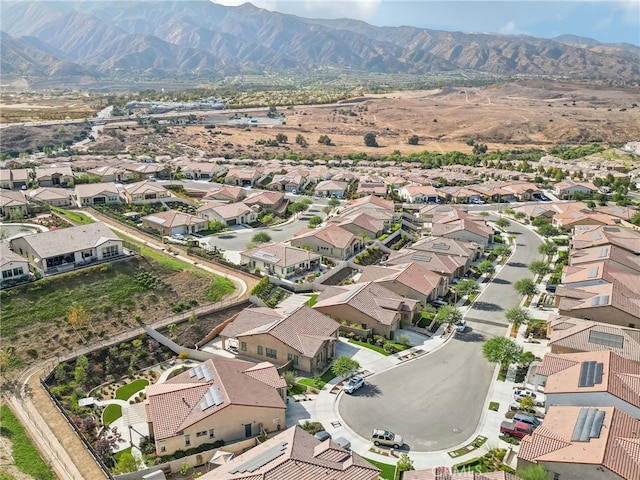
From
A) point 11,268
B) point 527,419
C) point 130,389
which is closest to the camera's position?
point 527,419

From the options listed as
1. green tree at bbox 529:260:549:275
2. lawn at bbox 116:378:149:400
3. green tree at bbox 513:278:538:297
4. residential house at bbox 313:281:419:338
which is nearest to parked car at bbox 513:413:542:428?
residential house at bbox 313:281:419:338

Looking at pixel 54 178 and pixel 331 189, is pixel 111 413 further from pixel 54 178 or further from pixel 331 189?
pixel 331 189

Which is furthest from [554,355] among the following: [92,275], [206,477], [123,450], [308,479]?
[92,275]

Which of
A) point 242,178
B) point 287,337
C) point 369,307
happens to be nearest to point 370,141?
point 242,178

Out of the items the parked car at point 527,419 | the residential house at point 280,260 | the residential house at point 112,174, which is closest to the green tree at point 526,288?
the residential house at point 280,260

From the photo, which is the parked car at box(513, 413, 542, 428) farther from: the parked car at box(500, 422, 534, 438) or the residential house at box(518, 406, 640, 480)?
the residential house at box(518, 406, 640, 480)

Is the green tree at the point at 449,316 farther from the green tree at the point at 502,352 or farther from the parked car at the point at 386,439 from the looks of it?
the parked car at the point at 386,439

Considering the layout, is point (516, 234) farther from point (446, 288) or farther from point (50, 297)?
point (50, 297)
